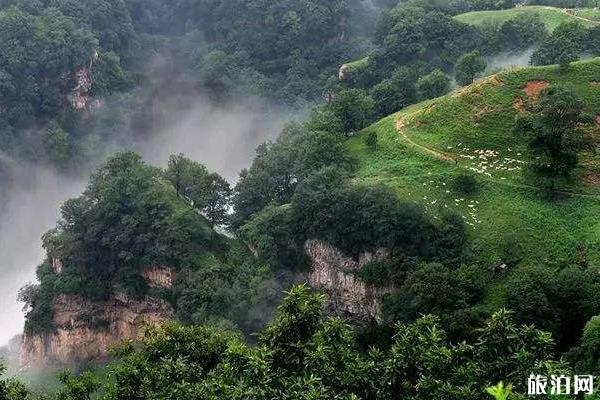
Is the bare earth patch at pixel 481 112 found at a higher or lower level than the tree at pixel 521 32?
lower

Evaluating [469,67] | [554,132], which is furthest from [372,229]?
[469,67]

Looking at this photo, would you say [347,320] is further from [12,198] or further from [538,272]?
[12,198]

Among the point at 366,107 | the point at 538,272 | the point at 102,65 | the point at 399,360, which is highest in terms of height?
the point at 102,65

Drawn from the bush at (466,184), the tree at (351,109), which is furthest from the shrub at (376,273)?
the tree at (351,109)

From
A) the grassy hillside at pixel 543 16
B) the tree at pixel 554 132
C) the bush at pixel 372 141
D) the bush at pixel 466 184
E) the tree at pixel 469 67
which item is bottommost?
the bush at pixel 466 184

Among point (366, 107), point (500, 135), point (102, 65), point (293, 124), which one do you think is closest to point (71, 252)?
point (293, 124)

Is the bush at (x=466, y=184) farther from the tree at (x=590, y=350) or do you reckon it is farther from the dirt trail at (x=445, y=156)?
the tree at (x=590, y=350)

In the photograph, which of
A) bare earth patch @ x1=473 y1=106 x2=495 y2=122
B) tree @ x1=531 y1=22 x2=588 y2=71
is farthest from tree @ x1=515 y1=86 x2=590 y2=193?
tree @ x1=531 y1=22 x2=588 y2=71
